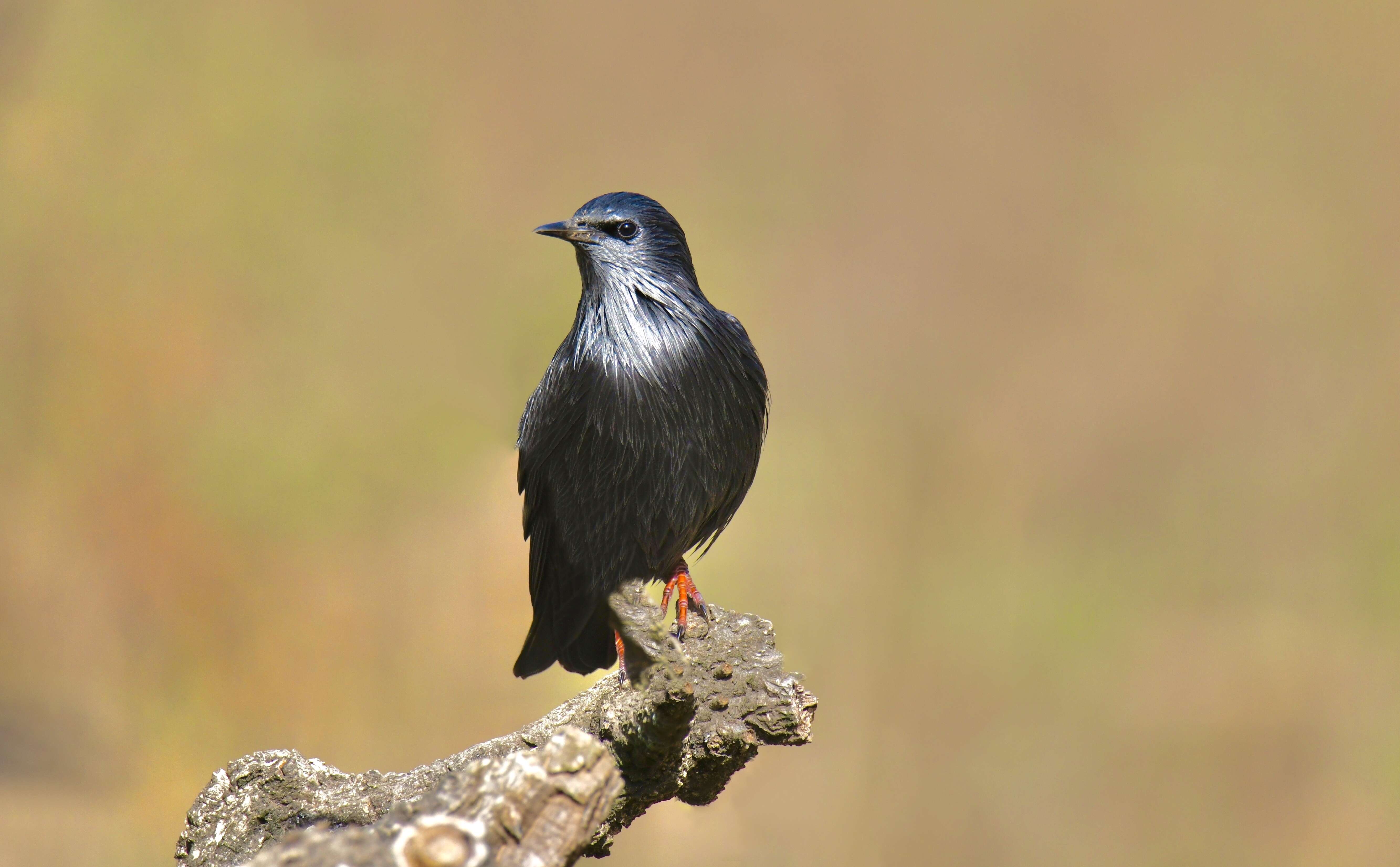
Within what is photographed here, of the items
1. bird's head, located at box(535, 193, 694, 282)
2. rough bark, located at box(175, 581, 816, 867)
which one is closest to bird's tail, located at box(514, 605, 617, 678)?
rough bark, located at box(175, 581, 816, 867)

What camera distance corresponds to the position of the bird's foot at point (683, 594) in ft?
10.8

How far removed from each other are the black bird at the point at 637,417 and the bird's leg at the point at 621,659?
0.08 ft

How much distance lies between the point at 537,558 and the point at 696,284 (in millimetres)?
1099

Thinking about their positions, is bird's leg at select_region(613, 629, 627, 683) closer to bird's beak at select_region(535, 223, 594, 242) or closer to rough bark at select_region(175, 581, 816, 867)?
rough bark at select_region(175, 581, 816, 867)

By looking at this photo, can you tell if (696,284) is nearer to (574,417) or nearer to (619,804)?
(574,417)

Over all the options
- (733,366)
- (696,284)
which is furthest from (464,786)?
(696,284)

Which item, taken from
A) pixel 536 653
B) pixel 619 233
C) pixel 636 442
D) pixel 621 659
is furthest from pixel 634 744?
pixel 619 233

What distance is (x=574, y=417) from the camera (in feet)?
10.5

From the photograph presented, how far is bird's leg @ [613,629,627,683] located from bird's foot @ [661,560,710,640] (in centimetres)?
19

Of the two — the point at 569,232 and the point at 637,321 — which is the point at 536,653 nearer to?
the point at 637,321

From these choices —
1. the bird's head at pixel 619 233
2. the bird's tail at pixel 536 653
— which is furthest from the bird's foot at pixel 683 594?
the bird's head at pixel 619 233

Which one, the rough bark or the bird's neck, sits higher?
the bird's neck

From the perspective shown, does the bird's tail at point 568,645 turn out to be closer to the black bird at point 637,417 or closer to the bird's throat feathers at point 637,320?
the black bird at point 637,417

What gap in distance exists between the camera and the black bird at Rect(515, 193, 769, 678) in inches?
123
